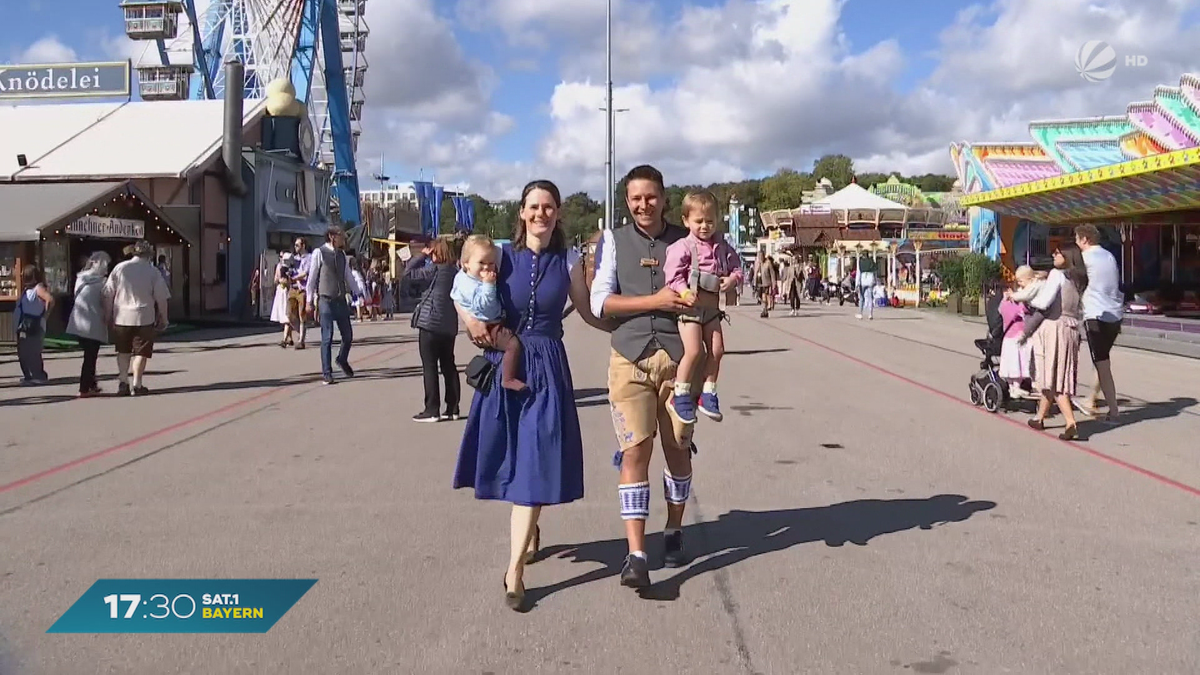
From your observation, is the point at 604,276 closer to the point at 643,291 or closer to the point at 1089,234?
the point at 643,291

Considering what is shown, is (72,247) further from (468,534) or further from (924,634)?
(924,634)

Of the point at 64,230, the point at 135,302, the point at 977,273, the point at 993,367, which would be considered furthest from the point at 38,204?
the point at 977,273

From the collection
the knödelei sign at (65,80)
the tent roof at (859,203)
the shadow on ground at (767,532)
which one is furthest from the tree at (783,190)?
the shadow on ground at (767,532)

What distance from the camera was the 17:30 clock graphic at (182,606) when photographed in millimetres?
4133

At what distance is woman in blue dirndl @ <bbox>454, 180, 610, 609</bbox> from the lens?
4.32m

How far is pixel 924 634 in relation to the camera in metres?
3.99

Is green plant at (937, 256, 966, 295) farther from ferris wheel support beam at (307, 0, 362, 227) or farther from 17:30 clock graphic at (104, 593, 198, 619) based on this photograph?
17:30 clock graphic at (104, 593, 198, 619)

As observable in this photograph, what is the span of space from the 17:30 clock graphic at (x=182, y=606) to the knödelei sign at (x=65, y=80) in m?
32.7

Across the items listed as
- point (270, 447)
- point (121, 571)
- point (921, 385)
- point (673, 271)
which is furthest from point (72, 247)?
point (673, 271)

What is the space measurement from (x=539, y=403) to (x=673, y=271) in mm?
793

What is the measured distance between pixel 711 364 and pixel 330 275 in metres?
7.81

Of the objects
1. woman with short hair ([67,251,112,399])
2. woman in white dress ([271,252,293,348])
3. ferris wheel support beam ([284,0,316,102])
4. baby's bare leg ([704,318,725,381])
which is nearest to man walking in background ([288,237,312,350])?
woman in white dress ([271,252,293,348])

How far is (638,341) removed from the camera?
4496 mm

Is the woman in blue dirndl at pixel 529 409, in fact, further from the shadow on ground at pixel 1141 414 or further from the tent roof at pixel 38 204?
the tent roof at pixel 38 204
